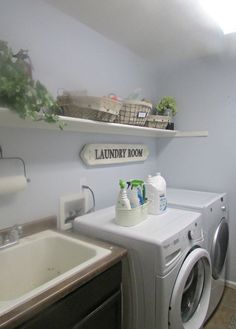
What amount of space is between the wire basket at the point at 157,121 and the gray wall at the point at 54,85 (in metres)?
0.35

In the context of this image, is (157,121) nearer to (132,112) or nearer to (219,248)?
(132,112)

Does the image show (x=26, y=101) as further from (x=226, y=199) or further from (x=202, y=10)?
(x=226, y=199)

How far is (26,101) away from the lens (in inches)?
41.6

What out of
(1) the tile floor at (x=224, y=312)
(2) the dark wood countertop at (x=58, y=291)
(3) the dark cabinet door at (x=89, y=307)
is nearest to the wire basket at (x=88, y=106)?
(2) the dark wood countertop at (x=58, y=291)

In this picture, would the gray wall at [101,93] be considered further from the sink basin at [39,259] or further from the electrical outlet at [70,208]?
the sink basin at [39,259]

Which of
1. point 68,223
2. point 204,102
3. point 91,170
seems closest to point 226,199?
point 204,102

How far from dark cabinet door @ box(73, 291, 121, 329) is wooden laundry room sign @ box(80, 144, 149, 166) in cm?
102

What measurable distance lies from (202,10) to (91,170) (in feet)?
4.68

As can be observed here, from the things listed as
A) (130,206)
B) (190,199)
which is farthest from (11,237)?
(190,199)

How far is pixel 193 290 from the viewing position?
66.8 inches

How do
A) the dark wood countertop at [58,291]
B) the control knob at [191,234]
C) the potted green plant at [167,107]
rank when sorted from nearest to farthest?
the dark wood countertop at [58,291] → the control knob at [191,234] → the potted green plant at [167,107]

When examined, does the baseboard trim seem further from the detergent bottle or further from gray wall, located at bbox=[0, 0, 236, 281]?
the detergent bottle

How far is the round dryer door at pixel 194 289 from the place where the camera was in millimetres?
1358

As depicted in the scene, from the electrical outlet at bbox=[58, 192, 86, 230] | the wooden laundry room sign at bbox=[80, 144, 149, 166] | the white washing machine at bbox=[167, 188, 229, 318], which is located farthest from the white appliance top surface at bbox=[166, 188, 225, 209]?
the electrical outlet at bbox=[58, 192, 86, 230]
